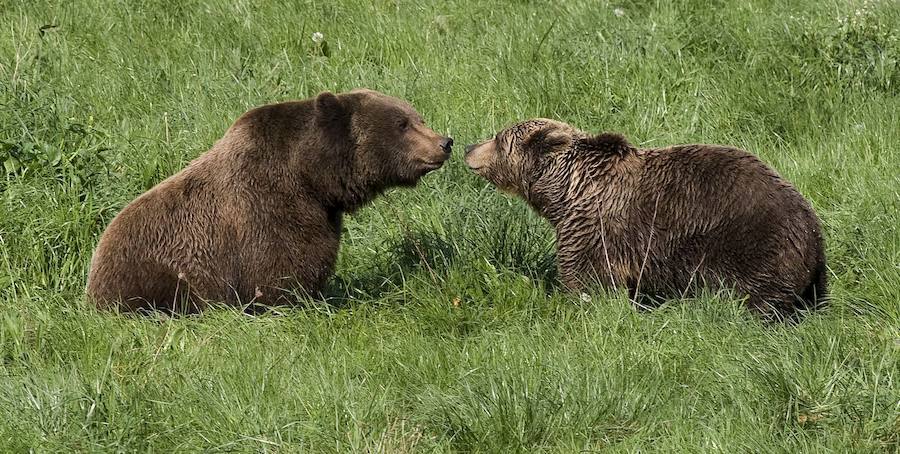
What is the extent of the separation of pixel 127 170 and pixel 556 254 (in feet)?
8.65

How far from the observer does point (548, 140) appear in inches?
245

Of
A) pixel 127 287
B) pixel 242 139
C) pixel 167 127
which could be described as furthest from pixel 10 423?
pixel 167 127

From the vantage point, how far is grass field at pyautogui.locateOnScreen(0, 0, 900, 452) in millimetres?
4324

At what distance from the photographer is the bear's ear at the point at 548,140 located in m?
6.21

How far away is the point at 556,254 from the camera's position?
643 centimetres

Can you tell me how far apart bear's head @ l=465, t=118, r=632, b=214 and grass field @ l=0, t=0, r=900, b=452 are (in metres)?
0.28

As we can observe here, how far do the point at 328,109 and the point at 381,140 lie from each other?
318 mm

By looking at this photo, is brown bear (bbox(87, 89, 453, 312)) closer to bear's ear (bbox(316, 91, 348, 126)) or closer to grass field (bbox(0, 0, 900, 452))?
Result: bear's ear (bbox(316, 91, 348, 126))

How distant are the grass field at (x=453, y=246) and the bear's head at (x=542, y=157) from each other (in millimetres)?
278

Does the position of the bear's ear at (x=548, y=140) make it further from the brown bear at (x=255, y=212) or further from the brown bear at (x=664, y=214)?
the brown bear at (x=255, y=212)

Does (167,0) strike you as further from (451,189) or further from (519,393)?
(519,393)

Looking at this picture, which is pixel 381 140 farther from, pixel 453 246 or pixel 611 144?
pixel 611 144

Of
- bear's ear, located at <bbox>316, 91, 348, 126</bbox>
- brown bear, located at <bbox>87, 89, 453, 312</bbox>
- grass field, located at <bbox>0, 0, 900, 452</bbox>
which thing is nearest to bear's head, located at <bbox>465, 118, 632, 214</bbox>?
grass field, located at <bbox>0, 0, 900, 452</bbox>

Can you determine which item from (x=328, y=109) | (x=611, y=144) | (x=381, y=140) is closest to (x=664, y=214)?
(x=611, y=144)
